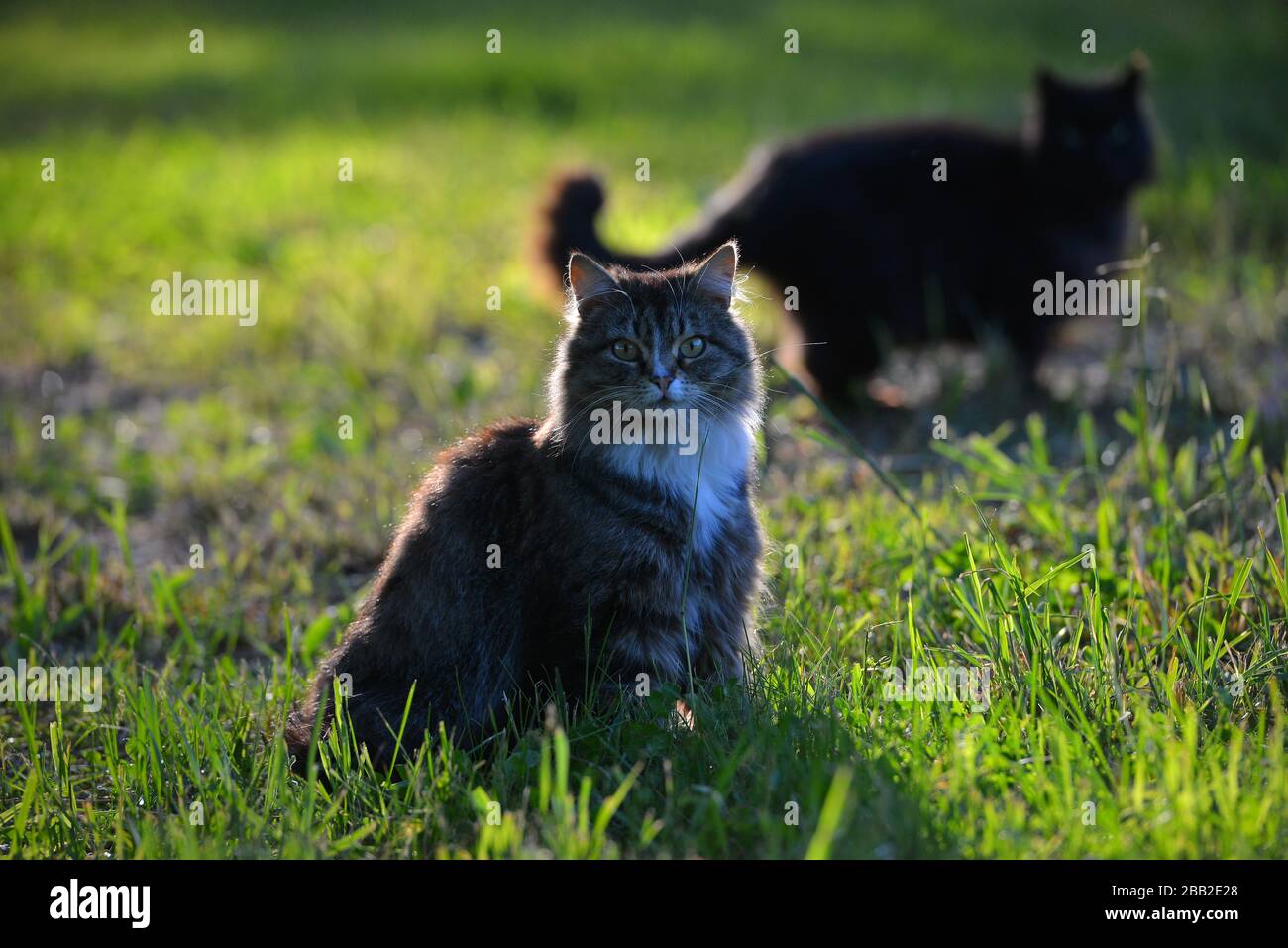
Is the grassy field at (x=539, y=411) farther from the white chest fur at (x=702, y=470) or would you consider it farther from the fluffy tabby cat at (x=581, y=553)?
the white chest fur at (x=702, y=470)

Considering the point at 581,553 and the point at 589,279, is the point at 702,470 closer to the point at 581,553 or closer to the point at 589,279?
the point at 581,553

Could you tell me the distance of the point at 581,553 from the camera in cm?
302

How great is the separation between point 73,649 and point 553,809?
2.28 metres

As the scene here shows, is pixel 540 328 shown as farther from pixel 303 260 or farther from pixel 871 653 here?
pixel 871 653

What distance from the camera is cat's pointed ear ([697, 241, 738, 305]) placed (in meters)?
3.26

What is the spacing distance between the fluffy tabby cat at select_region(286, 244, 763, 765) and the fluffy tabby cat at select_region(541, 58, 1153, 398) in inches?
96.2

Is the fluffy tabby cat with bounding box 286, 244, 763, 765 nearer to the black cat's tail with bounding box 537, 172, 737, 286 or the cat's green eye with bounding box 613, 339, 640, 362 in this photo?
the cat's green eye with bounding box 613, 339, 640, 362

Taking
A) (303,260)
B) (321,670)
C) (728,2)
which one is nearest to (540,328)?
(303,260)

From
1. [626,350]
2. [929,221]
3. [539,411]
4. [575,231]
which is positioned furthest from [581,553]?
[929,221]

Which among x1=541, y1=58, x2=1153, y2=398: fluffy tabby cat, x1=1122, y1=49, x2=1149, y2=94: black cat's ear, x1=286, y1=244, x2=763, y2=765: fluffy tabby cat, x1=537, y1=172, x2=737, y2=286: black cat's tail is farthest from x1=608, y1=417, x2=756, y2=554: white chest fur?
x1=1122, y1=49, x2=1149, y2=94: black cat's ear

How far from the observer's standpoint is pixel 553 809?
8.05 ft

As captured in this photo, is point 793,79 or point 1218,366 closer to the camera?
point 1218,366

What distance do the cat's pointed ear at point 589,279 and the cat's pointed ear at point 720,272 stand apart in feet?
0.77
